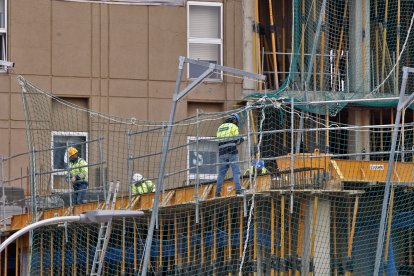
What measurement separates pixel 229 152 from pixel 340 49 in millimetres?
7523

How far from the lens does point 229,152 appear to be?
2647 centimetres

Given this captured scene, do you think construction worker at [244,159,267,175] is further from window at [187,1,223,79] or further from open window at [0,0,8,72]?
open window at [0,0,8,72]

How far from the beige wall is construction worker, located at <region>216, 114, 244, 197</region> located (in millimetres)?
5702

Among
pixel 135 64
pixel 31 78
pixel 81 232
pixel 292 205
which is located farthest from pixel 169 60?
pixel 292 205

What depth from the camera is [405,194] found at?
95.2 ft

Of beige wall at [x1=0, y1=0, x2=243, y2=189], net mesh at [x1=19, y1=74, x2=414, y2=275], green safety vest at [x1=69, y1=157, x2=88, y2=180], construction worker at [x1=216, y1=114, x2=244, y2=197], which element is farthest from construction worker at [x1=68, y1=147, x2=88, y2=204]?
construction worker at [x1=216, y1=114, x2=244, y2=197]

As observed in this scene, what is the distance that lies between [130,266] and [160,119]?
5.05m

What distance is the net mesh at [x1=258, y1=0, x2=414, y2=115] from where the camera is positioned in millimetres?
32438

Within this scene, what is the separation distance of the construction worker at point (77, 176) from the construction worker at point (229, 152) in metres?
3.59

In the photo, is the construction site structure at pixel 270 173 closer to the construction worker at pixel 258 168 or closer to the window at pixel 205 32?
the construction worker at pixel 258 168

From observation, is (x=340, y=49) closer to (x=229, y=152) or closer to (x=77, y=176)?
(x=229, y=152)

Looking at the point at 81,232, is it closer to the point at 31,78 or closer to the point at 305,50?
the point at 31,78

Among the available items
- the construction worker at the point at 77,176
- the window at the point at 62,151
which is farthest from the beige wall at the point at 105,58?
the construction worker at the point at 77,176

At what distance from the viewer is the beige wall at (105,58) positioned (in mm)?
31672
